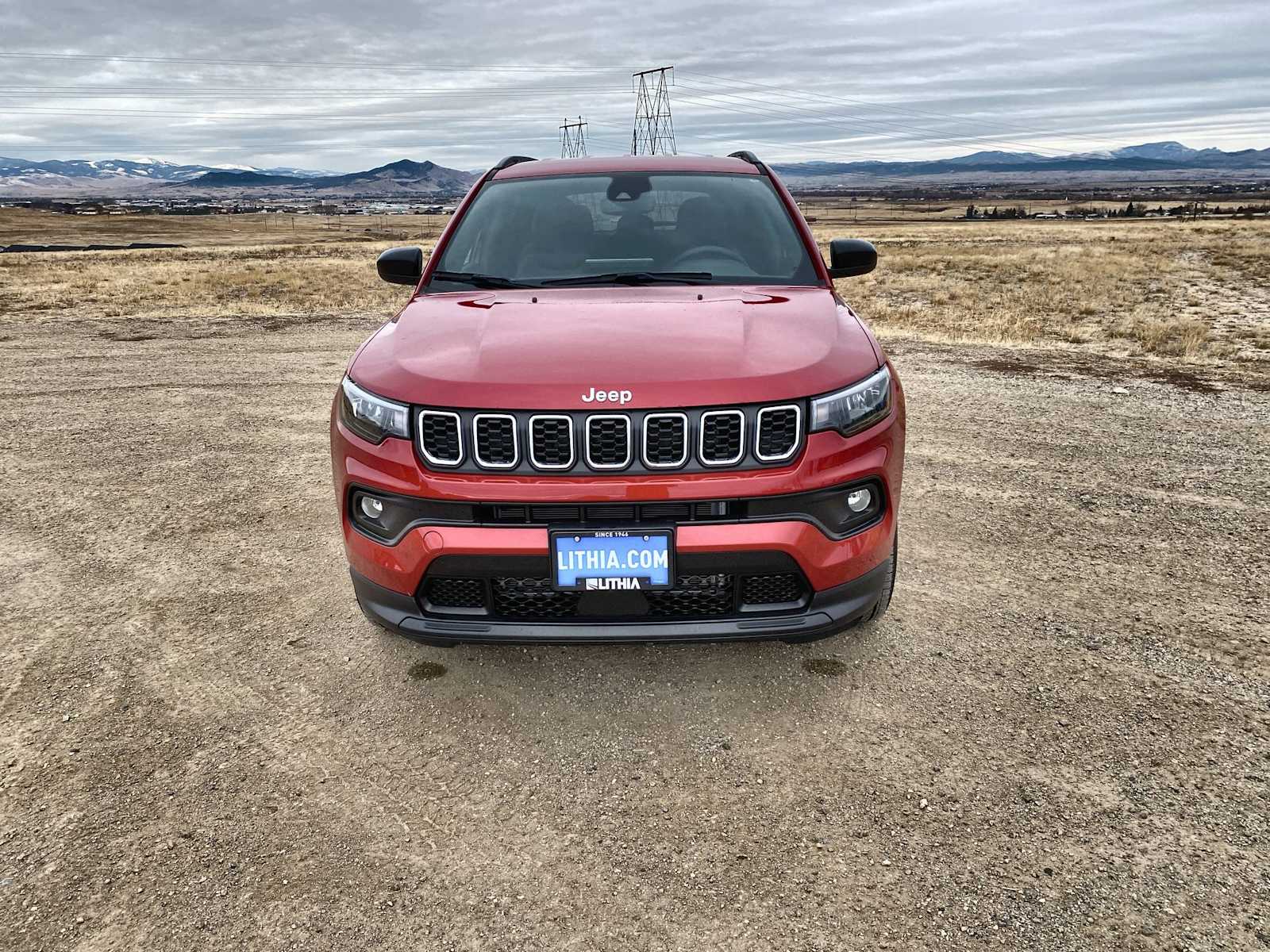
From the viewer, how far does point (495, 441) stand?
8.18ft

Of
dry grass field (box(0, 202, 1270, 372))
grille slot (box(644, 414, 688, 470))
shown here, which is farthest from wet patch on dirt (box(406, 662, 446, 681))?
dry grass field (box(0, 202, 1270, 372))

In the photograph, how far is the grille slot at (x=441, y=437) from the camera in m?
2.51

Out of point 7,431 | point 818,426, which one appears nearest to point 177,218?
point 7,431

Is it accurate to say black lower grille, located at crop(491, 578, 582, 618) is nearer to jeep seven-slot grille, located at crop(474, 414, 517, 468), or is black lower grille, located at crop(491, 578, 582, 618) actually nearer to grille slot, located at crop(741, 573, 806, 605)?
jeep seven-slot grille, located at crop(474, 414, 517, 468)

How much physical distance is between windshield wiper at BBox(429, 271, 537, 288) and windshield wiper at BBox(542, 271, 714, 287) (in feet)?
0.43

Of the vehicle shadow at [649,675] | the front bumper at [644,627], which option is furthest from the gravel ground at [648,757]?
the front bumper at [644,627]

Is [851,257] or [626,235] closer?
[626,235]

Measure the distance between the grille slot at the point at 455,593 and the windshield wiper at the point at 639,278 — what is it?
1.48 m

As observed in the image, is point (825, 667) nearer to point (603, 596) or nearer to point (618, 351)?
point (603, 596)

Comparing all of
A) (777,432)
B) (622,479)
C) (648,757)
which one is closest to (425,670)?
(648,757)

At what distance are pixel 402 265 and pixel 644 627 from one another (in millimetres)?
2332

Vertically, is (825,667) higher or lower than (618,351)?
lower

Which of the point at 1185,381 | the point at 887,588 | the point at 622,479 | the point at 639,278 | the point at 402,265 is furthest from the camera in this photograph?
the point at 1185,381

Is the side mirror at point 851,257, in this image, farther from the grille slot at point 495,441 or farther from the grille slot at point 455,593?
the grille slot at point 455,593
